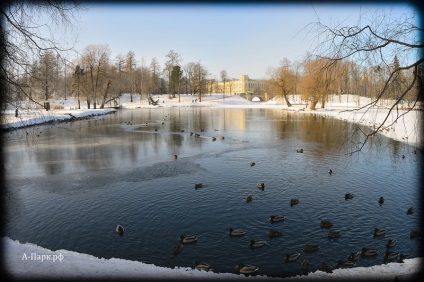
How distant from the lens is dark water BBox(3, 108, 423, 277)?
8023mm

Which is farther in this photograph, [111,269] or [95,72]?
Result: [95,72]

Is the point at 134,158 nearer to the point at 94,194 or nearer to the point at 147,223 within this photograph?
the point at 94,194

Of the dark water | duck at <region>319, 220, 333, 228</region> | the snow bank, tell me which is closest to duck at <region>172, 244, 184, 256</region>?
the dark water

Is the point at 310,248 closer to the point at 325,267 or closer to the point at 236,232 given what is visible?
the point at 325,267

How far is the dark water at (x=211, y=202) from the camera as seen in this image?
8.02 meters

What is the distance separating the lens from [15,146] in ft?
73.0

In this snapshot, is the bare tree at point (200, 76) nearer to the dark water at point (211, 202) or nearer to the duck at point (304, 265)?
the dark water at point (211, 202)

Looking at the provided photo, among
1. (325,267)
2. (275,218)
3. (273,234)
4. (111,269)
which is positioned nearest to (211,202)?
(275,218)

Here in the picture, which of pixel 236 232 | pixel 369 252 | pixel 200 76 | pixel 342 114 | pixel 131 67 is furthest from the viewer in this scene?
pixel 200 76

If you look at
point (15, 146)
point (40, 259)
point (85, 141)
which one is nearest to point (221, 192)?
point (40, 259)

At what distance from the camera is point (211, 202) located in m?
11.2

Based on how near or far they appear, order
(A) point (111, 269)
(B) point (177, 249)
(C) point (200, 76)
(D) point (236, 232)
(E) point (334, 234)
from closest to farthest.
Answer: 1. (A) point (111, 269)
2. (B) point (177, 249)
3. (E) point (334, 234)
4. (D) point (236, 232)
5. (C) point (200, 76)

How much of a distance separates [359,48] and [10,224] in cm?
1056

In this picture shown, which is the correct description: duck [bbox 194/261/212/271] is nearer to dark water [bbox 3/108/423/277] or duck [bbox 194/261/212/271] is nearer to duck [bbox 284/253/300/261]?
dark water [bbox 3/108/423/277]
